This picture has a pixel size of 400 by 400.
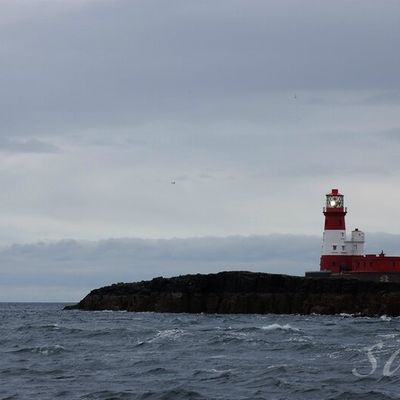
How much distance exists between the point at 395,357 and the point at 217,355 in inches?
313

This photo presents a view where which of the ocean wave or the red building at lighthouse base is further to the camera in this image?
the red building at lighthouse base

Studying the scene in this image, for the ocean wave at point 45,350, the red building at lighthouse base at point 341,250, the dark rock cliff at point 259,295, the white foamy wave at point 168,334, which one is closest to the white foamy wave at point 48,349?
the ocean wave at point 45,350

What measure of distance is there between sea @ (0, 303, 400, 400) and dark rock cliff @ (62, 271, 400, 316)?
31.7m

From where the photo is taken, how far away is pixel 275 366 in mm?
39156

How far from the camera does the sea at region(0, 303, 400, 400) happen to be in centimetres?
3303

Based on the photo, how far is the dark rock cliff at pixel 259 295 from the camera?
300 ft

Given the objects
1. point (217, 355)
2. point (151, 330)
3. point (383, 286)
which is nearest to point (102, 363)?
point (217, 355)

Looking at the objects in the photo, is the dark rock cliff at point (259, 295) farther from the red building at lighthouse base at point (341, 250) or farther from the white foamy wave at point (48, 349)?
the white foamy wave at point (48, 349)

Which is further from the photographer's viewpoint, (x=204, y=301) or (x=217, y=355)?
(x=204, y=301)

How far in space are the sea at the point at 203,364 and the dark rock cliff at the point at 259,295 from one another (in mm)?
31690

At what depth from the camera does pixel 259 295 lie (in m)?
98.9

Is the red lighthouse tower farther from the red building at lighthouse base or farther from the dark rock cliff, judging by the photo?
the dark rock cliff

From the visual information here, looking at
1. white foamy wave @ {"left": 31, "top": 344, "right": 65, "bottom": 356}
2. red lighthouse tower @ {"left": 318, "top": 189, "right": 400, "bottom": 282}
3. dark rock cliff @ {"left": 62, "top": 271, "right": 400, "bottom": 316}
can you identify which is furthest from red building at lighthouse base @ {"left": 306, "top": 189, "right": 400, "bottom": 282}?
white foamy wave @ {"left": 31, "top": 344, "right": 65, "bottom": 356}

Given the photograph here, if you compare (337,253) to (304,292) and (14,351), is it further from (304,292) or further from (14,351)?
(14,351)
